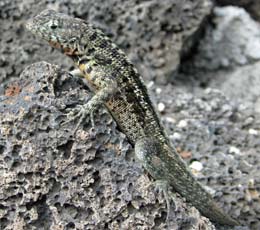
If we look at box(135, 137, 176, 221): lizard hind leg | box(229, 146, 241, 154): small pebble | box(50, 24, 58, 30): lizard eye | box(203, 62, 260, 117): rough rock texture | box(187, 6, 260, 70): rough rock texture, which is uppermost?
box(50, 24, 58, 30): lizard eye

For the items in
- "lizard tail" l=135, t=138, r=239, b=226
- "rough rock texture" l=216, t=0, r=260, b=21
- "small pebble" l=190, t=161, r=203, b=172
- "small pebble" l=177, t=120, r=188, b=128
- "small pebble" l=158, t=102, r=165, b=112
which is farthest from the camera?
"rough rock texture" l=216, t=0, r=260, b=21

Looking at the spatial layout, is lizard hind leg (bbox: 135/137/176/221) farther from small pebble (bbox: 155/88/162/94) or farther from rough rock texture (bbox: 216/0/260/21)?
rough rock texture (bbox: 216/0/260/21)

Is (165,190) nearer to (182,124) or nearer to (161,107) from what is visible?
(182,124)

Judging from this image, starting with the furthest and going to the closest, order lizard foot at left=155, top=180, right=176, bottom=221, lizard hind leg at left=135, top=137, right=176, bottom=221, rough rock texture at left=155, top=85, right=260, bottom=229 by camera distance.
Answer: rough rock texture at left=155, top=85, right=260, bottom=229, lizard hind leg at left=135, top=137, right=176, bottom=221, lizard foot at left=155, top=180, right=176, bottom=221

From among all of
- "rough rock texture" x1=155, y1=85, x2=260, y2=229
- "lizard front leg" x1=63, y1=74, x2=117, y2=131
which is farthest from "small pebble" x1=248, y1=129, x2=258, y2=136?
"lizard front leg" x1=63, y1=74, x2=117, y2=131

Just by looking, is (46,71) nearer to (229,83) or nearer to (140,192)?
(140,192)

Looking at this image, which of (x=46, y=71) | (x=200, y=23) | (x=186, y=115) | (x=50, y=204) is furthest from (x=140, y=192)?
(x=200, y=23)

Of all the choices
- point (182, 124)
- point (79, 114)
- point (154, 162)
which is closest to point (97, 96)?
point (79, 114)
